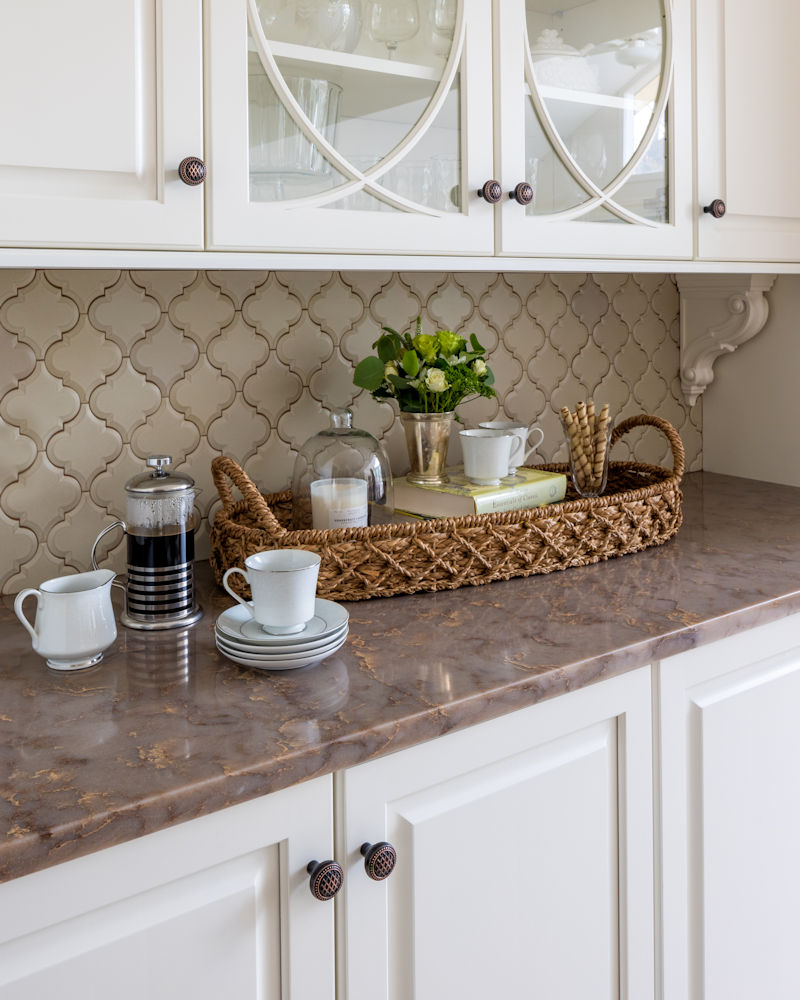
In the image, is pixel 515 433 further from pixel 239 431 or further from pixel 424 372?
pixel 239 431

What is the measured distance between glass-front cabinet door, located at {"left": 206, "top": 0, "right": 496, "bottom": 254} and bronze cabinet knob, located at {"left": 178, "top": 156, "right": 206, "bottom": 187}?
2 centimetres

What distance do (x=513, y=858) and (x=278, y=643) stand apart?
0.36 meters

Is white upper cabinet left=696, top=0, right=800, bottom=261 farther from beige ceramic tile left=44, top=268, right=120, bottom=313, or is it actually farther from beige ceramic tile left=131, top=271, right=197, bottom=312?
beige ceramic tile left=44, top=268, right=120, bottom=313

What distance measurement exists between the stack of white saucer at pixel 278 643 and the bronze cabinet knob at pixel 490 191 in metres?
0.64

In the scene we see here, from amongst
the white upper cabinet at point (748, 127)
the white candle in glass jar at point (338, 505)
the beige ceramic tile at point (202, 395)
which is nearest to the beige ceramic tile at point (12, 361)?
the beige ceramic tile at point (202, 395)

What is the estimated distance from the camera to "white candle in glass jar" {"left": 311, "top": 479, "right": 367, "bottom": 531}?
1391 millimetres

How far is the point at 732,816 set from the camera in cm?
129

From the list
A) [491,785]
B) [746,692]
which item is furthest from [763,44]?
[491,785]

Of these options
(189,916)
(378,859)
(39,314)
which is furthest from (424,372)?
(189,916)

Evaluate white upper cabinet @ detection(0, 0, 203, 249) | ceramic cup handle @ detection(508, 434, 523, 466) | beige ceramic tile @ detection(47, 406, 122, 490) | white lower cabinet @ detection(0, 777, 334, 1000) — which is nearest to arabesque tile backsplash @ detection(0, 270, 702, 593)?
beige ceramic tile @ detection(47, 406, 122, 490)

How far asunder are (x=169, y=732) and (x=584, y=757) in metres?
0.50

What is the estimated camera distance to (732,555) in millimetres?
1547

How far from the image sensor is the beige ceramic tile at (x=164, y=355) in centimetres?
145

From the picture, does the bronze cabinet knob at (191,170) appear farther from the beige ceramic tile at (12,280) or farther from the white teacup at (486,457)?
the white teacup at (486,457)
